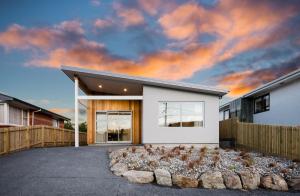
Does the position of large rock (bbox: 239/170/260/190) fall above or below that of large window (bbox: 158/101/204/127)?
below

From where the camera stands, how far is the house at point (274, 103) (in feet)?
41.7

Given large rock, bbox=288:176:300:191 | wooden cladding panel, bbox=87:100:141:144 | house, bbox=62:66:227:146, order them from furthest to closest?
wooden cladding panel, bbox=87:100:141:144, house, bbox=62:66:227:146, large rock, bbox=288:176:300:191

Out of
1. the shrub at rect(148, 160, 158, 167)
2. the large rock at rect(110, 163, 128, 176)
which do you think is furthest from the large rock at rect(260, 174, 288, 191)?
the large rock at rect(110, 163, 128, 176)

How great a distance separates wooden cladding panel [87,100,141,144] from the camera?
16.1 metres

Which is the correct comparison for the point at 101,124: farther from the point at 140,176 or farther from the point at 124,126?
the point at 140,176

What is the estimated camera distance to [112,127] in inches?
647

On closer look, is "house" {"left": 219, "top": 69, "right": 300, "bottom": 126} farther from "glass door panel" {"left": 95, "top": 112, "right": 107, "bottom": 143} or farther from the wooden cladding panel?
"glass door panel" {"left": 95, "top": 112, "right": 107, "bottom": 143}

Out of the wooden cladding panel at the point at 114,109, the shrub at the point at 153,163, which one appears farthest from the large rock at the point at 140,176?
the wooden cladding panel at the point at 114,109

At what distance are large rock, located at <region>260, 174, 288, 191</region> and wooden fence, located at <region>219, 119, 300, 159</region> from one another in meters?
2.58

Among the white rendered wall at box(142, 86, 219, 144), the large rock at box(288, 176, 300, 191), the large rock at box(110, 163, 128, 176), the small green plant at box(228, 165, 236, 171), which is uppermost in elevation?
the white rendered wall at box(142, 86, 219, 144)

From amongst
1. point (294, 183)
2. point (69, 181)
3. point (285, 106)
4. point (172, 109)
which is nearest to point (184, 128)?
point (172, 109)

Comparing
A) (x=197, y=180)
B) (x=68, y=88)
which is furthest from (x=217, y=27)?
(x=68, y=88)

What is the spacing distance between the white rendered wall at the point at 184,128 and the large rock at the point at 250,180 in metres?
6.23

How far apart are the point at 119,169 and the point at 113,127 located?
30.3 ft
